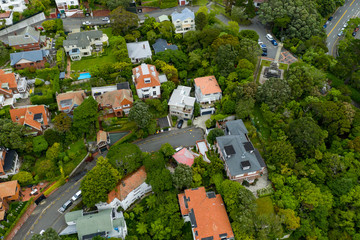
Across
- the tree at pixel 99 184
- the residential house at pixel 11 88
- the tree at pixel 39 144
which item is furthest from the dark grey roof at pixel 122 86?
the tree at pixel 99 184

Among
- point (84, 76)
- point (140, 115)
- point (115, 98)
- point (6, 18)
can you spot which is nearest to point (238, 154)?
point (140, 115)

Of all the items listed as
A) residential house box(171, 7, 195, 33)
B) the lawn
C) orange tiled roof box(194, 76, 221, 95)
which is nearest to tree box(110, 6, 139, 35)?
the lawn

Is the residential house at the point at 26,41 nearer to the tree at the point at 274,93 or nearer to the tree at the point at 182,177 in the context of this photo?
the tree at the point at 182,177

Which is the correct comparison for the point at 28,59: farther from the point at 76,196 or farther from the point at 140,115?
the point at 76,196

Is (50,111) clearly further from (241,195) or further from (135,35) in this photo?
(241,195)

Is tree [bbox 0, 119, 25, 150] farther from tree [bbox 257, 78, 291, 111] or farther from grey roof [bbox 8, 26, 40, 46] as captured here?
tree [bbox 257, 78, 291, 111]

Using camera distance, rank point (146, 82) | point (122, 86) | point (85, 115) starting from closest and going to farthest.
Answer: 1. point (85, 115)
2. point (146, 82)
3. point (122, 86)
